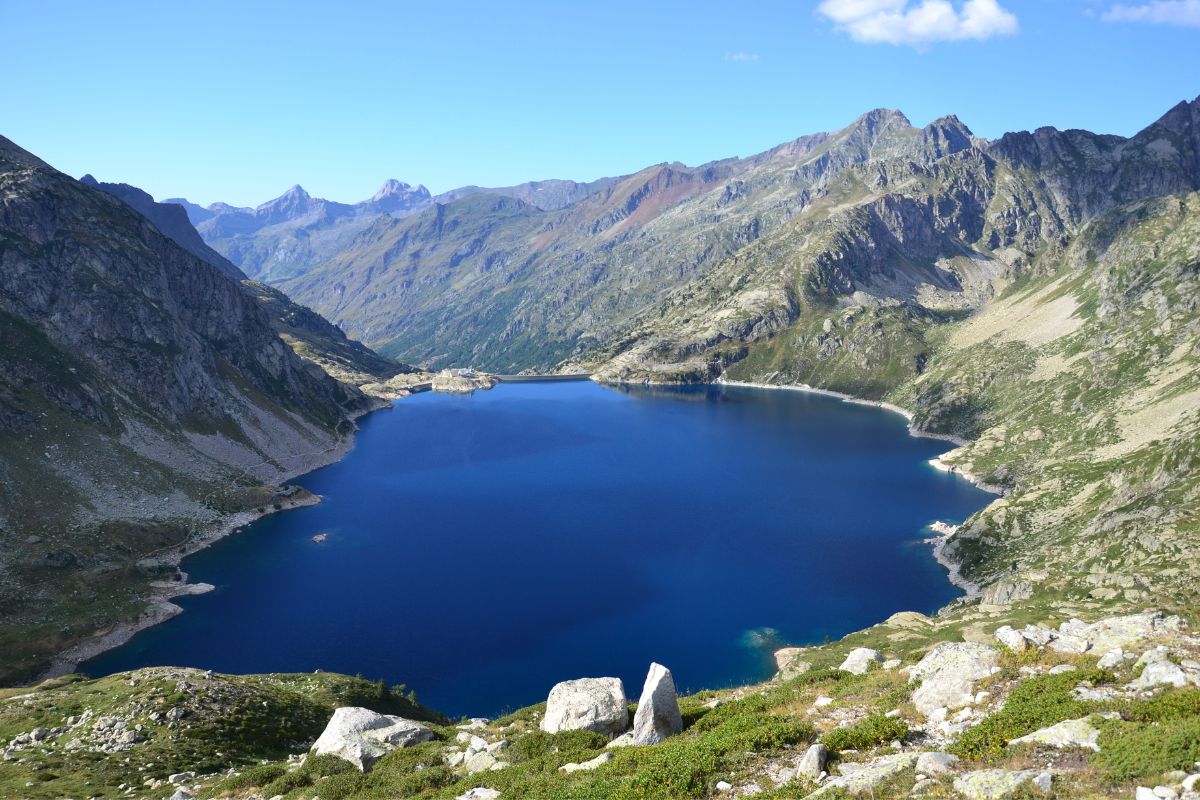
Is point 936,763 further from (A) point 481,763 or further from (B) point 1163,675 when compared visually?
(A) point 481,763

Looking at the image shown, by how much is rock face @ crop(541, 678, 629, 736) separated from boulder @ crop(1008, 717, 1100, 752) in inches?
790

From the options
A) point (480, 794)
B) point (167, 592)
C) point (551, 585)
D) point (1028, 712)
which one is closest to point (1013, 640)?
point (1028, 712)

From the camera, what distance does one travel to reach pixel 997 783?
19781 millimetres

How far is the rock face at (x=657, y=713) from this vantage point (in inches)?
1299

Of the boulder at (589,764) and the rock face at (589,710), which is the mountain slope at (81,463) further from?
the boulder at (589,764)

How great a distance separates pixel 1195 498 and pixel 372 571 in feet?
455

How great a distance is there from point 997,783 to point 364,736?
35.0 meters

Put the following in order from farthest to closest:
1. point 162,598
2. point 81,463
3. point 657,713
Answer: point 81,463
point 162,598
point 657,713

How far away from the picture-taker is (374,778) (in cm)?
3638

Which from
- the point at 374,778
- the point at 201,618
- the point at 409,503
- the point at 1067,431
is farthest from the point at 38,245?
the point at 1067,431

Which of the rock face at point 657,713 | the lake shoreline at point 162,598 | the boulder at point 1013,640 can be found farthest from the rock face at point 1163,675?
the lake shoreline at point 162,598

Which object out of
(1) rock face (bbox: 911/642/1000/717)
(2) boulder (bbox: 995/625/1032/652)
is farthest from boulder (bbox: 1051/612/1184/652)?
(1) rock face (bbox: 911/642/1000/717)

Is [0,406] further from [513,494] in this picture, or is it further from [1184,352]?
[1184,352]

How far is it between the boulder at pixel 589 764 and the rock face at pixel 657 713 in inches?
92.7
